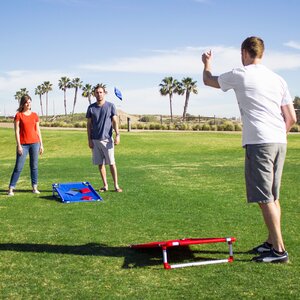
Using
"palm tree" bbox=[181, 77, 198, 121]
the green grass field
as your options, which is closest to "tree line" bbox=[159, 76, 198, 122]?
"palm tree" bbox=[181, 77, 198, 121]

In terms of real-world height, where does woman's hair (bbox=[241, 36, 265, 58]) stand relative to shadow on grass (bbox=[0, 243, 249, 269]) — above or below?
above

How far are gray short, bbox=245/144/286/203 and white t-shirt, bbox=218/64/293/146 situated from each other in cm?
8

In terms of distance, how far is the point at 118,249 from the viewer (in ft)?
18.2

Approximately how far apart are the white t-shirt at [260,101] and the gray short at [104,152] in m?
4.99

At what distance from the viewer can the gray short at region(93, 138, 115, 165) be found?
380 inches

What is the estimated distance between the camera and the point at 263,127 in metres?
4.84

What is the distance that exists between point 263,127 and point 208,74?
831 millimetres

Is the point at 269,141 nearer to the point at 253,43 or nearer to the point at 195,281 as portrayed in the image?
the point at 253,43

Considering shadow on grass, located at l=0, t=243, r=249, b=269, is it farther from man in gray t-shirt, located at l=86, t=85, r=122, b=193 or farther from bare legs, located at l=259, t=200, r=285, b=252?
man in gray t-shirt, located at l=86, t=85, r=122, b=193

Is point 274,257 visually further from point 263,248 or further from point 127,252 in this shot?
point 127,252

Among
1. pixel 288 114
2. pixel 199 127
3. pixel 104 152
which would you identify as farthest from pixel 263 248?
pixel 199 127

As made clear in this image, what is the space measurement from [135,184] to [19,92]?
101m

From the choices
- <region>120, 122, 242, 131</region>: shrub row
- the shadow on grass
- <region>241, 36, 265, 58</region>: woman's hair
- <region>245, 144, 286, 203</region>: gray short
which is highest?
<region>241, 36, 265, 58</region>: woman's hair

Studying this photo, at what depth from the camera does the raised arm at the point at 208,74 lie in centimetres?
510
